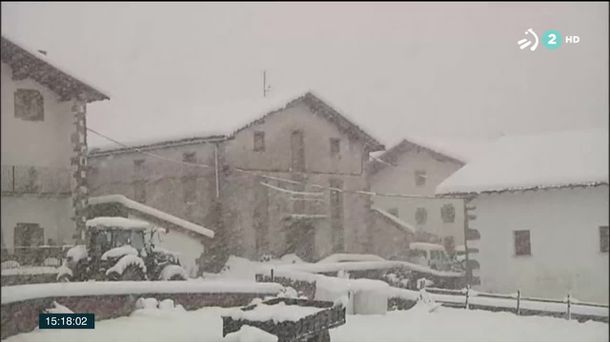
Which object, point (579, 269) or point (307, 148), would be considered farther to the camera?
point (307, 148)

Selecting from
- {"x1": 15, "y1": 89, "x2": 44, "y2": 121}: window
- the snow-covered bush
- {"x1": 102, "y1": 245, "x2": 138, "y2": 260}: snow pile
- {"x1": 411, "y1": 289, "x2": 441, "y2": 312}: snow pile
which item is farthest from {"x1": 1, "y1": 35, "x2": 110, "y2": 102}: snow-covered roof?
{"x1": 411, "y1": 289, "x2": 441, "y2": 312}: snow pile

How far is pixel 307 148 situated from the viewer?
5277 mm

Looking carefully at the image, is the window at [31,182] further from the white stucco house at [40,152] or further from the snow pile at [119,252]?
the snow pile at [119,252]

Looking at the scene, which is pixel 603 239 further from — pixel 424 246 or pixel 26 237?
pixel 26 237

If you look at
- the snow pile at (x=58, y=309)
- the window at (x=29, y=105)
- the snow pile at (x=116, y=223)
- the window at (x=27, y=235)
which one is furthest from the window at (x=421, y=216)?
the window at (x=29, y=105)

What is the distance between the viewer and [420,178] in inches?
209

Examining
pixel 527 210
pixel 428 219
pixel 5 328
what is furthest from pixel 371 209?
pixel 5 328


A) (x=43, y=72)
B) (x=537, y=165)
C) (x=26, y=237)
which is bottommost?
(x=26, y=237)

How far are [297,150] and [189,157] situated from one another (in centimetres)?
75

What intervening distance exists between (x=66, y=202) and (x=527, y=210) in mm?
3271

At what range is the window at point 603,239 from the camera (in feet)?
16.2

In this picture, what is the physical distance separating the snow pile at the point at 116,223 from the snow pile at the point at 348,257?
1.25 m

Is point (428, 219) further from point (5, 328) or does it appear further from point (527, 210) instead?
point (5, 328)
